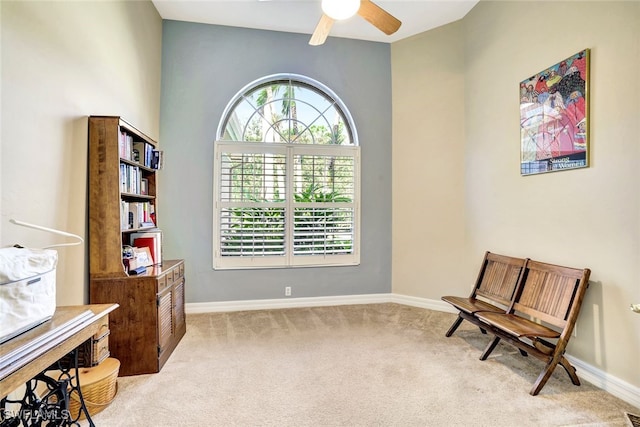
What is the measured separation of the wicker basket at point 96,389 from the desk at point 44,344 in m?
0.54

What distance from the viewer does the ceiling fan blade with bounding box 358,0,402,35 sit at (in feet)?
7.84

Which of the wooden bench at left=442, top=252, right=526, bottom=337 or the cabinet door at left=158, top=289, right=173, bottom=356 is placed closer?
the cabinet door at left=158, top=289, right=173, bottom=356

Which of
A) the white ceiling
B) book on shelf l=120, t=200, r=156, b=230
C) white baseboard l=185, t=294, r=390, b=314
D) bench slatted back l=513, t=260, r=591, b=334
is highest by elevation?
the white ceiling

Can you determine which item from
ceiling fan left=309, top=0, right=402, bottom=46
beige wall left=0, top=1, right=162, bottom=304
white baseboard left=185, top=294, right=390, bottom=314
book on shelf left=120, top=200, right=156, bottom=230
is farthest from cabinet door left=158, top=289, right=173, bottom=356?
ceiling fan left=309, top=0, right=402, bottom=46

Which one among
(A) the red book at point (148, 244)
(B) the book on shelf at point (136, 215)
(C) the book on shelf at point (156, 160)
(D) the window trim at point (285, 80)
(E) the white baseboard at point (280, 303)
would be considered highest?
(D) the window trim at point (285, 80)

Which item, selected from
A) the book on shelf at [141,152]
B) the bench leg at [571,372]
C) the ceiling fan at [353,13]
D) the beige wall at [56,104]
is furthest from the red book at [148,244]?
the bench leg at [571,372]

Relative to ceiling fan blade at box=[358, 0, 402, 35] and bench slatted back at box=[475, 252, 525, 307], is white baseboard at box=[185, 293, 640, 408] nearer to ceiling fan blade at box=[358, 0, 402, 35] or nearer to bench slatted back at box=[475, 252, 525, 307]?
bench slatted back at box=[475, 252, 525, 307]

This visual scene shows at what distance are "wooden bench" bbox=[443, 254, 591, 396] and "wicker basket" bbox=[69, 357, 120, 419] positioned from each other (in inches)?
106

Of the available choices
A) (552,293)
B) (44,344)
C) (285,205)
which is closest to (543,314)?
(552,293)

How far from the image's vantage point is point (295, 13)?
140 inches

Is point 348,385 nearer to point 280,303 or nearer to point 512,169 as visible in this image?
point 280,303

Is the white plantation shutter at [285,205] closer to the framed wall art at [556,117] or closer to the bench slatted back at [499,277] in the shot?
the bench slatted back at [499,277]

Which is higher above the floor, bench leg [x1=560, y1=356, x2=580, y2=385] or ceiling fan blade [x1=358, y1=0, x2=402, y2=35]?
ceiling fan blade [x1=358, y1=0, x2=402, y2=35]

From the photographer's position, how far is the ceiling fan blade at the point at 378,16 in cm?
239
